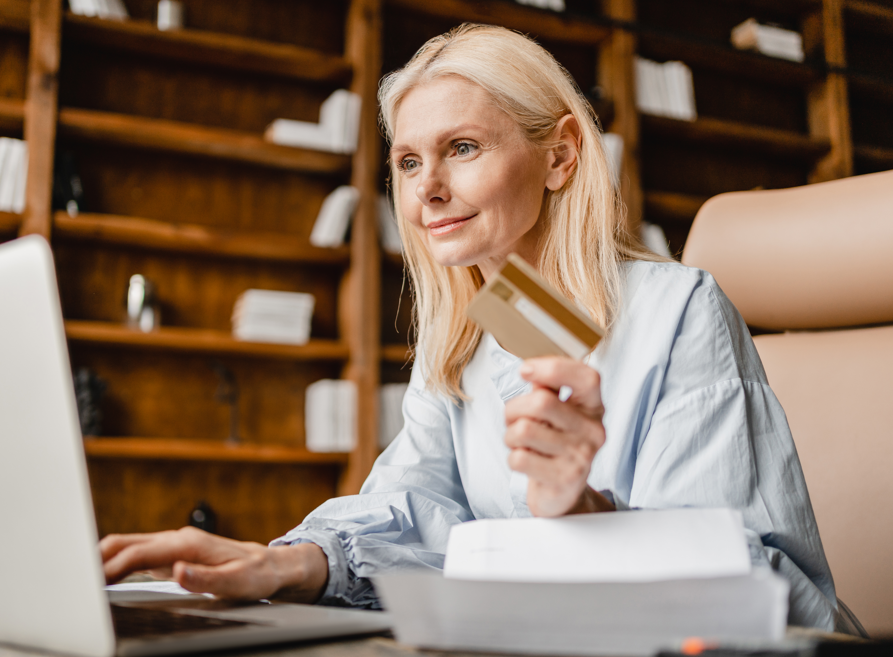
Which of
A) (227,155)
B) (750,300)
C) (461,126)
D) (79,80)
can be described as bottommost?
(750,300)

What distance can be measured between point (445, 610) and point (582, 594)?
0.09m

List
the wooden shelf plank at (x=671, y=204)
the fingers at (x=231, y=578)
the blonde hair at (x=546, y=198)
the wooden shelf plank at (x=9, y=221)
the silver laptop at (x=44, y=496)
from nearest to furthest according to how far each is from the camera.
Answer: the silver laptop at (x=44, y=496)
the fingers at (x=231, y=578)
the blonde hair at (x=546, y=198)
the wooden shelf plank at (x=9, y=221)
the wooden shelf plank at (x=671, y=204)

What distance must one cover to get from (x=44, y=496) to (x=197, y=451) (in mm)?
2367

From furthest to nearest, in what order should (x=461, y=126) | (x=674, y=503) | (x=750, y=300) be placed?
(x=750, y=300) < (x=461, y=126) < (x=674, y=503)

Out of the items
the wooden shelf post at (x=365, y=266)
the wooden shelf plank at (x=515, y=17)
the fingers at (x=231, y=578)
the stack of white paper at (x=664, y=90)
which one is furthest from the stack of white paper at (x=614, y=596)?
the stack of white paper at (x=664, y=90)

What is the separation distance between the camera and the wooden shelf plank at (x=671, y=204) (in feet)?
11.3

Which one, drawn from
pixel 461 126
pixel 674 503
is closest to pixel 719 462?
pixel 674 503

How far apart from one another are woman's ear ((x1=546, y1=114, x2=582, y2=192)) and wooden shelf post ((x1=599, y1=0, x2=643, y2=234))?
2.11 m

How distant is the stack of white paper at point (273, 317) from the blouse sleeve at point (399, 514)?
1635mm

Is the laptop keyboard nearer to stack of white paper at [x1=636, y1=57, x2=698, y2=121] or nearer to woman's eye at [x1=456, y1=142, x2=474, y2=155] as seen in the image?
woman's eye at [x1=456, y1=142, x2=474, y2=155]

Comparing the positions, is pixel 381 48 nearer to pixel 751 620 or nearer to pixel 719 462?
pixel 719 462

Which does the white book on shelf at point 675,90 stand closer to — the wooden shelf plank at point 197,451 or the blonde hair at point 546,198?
the wooden shelf plank at point 197,451

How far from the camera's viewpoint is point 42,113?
2557 mm

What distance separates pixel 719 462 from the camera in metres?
0.81
